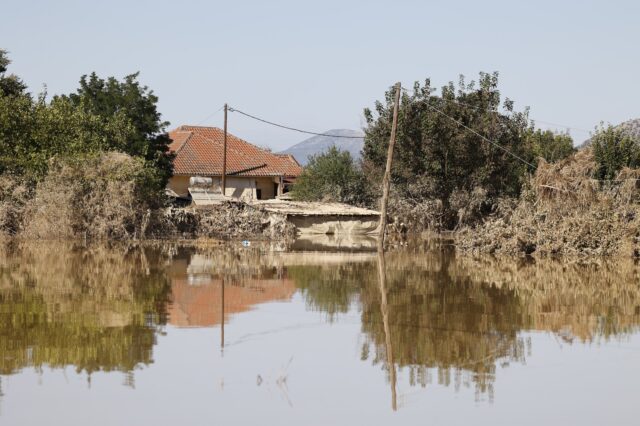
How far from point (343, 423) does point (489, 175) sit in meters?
38.4

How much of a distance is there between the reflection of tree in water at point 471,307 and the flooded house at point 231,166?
1444 inches

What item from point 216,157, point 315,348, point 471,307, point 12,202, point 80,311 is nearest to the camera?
point 315,348

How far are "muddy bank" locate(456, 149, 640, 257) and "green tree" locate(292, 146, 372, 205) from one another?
24844 millimetres

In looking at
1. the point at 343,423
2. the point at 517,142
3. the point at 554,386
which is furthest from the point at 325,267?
the point at 517,142

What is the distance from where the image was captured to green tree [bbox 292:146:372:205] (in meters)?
58.6

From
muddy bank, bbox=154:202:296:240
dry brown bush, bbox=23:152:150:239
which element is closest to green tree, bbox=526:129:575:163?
muddy bank, bbox=154:202:296:240

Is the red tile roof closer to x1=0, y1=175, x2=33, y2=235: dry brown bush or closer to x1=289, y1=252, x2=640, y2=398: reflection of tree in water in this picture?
x1=0, y1=175, x2=33, y2=235: dry brown bush

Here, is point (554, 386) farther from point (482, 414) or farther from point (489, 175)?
point (489, 175)

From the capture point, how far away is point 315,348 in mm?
14289

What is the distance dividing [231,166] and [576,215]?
38395 mm

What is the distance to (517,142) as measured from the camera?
158ft

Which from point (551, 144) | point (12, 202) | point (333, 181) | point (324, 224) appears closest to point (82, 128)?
point (12, 202)

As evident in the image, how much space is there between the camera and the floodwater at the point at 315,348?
34.1 ft

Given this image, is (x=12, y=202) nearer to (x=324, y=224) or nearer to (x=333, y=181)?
(x=324, y=224)
